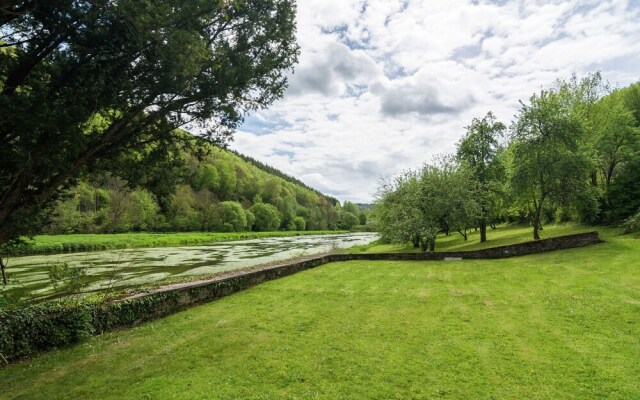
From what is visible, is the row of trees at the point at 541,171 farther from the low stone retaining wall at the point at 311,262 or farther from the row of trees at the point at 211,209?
the row of trees at the point at 211,209

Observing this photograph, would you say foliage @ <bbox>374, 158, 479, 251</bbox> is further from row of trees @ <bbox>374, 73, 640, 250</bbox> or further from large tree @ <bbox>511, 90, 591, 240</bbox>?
large tree @ <bbox>511, 90, 591, 240</bbox>

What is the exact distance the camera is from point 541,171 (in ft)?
80.5

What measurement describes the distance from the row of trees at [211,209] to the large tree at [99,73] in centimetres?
A: 2409

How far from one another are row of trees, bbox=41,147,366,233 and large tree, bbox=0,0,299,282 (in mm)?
24089

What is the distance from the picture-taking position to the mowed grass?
5.93 meters

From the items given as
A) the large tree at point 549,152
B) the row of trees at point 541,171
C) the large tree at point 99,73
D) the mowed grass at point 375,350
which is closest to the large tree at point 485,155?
the row of trees at point 541,171

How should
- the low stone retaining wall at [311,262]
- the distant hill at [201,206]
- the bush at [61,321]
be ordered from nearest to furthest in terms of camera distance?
the bush at [61,321] < the low stone retaining wall at [311,262] < the distant hill at [201,206]

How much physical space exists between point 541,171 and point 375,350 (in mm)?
23268

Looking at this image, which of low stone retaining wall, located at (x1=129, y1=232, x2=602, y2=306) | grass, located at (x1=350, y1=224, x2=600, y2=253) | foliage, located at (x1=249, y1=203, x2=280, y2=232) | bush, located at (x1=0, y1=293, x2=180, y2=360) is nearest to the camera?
bush, located at (x1=0, y1=293, x2=180, y2=360)

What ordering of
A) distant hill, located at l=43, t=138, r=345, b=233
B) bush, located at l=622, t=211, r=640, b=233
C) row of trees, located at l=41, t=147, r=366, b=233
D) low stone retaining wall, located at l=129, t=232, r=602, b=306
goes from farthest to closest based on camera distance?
row of trees, located at l=41, t=147, r=366, b=233, distant hill, located at l=43, t=138, r=345, b=233, bush, located at l=622, t=211, r=640, b=233, low stone retaining wall, located at l=129, t=232, r=602, b=306

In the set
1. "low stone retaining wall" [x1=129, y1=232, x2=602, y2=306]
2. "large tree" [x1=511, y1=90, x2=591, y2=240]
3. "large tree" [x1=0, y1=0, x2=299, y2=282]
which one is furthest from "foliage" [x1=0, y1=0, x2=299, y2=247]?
"large tree" [x1=511, y1=90, x2=591, y2=240]

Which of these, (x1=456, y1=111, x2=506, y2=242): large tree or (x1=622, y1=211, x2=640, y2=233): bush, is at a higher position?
(x1=456, y1=111, x2=506, y2=242): large tree

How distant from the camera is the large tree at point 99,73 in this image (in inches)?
238

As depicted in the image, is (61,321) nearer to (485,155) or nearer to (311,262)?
(311,262)
